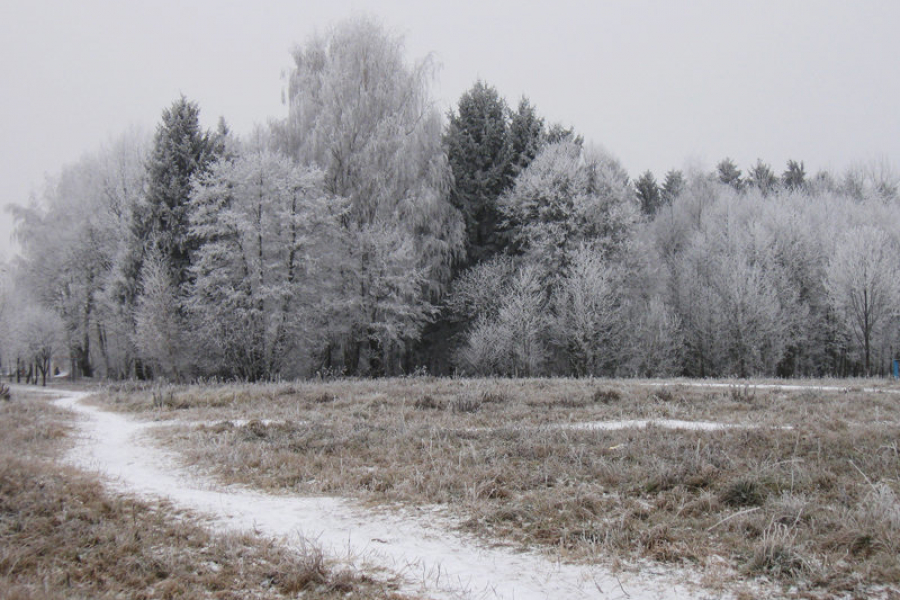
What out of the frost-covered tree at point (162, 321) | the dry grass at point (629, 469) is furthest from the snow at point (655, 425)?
the frost-covered tree at point (162, 321)

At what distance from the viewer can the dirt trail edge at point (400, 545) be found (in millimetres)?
4219

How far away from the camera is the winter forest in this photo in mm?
25578

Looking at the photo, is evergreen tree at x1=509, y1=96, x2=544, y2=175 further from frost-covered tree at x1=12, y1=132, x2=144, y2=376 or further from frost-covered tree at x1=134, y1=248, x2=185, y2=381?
frost-covered tree at x1=12, y1=132, x2=144, y2=376

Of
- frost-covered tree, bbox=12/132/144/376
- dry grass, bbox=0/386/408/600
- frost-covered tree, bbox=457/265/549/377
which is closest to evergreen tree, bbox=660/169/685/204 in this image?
frost-covered tree, bbox=457/265/549/377

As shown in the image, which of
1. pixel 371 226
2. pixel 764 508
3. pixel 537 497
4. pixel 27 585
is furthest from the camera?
pixel 371 226

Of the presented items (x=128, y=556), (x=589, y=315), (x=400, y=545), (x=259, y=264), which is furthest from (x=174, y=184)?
(x=400, y=545)

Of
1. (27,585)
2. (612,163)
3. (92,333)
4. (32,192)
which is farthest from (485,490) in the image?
(32,192)

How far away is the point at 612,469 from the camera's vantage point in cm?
696

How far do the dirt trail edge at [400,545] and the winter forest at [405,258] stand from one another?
55.9 feet

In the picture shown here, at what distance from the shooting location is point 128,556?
476cm

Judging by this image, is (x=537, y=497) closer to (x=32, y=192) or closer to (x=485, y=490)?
(x=485, y=490)

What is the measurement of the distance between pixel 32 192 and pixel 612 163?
41249 millimetres

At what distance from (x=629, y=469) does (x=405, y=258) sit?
20.6 m

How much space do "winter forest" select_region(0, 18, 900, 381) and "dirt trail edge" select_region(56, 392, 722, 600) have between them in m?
17.0
